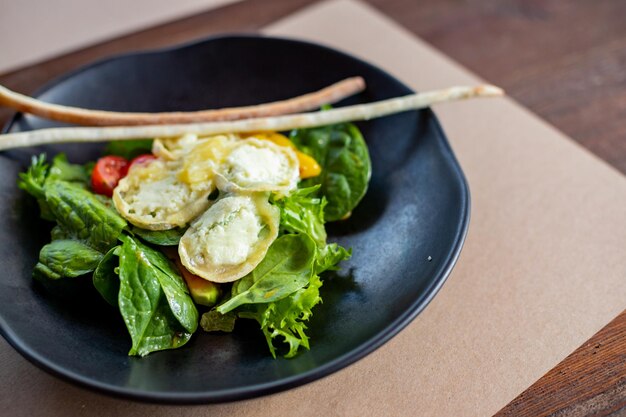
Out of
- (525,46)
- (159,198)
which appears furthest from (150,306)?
(525,46)

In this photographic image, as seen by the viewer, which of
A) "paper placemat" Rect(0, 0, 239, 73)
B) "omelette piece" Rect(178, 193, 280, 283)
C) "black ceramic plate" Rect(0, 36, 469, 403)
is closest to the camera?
"black ceramic plate" Rect(0, 36, 469, 403)

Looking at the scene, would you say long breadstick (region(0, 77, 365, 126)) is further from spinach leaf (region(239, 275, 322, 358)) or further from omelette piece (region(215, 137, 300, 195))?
spinach leaf (region(239, 275, 322, 358))

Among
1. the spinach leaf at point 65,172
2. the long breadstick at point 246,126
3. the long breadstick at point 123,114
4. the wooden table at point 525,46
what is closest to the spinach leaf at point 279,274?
the long breadstick at point 246,126

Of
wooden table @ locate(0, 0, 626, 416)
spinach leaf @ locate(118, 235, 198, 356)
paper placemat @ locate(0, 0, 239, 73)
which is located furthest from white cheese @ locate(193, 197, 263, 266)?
paper placemat @ locate(0, 0, 239, 73)

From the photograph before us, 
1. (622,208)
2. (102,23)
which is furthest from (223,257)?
(102,23)

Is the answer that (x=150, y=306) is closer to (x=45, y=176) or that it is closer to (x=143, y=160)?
(x=143, y=160)

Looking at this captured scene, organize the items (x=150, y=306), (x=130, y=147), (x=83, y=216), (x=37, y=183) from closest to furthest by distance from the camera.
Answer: (x=150, y=306) → (x=83, y=216) → (x=37, y=183) → (x=130, y=147)
